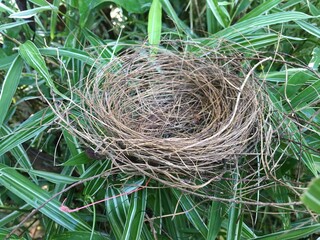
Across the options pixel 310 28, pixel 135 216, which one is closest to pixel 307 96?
pixel 310 28

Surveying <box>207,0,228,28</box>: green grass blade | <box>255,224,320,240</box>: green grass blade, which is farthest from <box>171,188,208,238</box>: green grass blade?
<box>207,0,228,28</box>: green grass blade

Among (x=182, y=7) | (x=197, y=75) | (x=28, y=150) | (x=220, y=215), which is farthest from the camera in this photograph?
(x=182, y=7)

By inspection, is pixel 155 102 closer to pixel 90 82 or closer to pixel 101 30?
pixel 90 82

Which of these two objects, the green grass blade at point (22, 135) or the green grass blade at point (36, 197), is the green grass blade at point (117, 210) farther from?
the green grass blade at point (22, 135)

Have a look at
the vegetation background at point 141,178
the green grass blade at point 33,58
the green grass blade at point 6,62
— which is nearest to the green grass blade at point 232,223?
the vegetation background at point 141,178

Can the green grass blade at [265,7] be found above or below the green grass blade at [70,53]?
above

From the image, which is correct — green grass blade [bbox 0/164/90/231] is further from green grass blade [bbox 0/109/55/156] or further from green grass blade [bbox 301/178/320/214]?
green grass blade [bbox 301/178/320/214]

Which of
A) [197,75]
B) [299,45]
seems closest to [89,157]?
[197,75]

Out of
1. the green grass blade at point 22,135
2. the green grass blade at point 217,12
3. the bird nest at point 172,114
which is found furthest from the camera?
the green grass blade at point 217,12

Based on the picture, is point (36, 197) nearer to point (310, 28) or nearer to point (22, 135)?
point (22, 135)
